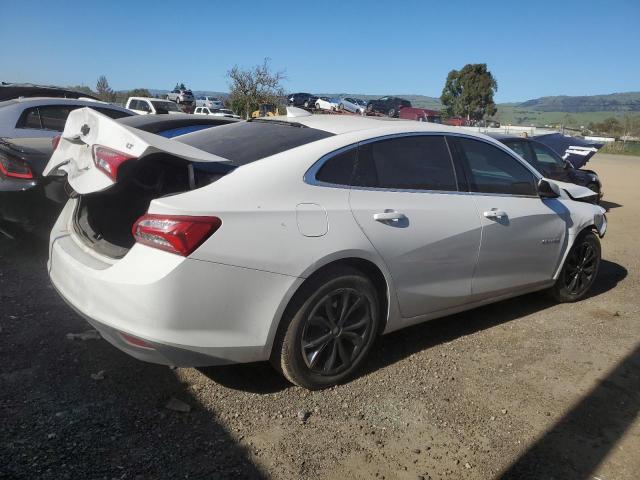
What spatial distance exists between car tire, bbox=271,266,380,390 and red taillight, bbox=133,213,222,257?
63 centimetres

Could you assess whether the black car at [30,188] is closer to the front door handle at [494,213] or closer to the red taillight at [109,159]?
the red taillight at [109,159]

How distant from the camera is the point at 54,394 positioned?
2914 mm

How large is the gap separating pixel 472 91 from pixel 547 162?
57696 mm

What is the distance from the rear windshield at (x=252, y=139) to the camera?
3.04 meters

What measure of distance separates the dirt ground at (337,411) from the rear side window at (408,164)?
1.20 metres

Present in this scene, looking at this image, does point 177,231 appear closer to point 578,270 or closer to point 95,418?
point 95,418

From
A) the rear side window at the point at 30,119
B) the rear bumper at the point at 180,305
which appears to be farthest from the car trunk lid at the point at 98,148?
the rear side window at the point at 30,119

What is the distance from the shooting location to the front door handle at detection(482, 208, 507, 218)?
3787 mm

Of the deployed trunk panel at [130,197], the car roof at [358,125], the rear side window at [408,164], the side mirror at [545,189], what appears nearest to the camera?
the deployed trunk panel at [130,197]

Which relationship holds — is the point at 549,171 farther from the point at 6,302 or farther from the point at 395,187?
the point at 6,302

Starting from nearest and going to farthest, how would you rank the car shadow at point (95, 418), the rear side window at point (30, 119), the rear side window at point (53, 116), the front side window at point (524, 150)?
1. the car shadow at point (95, 418)
2. the rear side window at point (30, 119)
3. the rear side window at point (53, 116)
4. the front side window at point (524, 150)

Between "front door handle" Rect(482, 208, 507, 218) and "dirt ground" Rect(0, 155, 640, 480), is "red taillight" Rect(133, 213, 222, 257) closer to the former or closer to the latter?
"dirt ground" Rect(0, 155, 640, 480)

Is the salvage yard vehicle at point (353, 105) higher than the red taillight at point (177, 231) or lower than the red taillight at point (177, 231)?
lower

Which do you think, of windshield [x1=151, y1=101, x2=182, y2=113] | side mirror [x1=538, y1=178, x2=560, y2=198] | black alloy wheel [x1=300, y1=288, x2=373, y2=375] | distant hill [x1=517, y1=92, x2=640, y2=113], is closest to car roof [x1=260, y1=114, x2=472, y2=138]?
side mirror [x1=538, y1=178, x2=560, y2=198]
